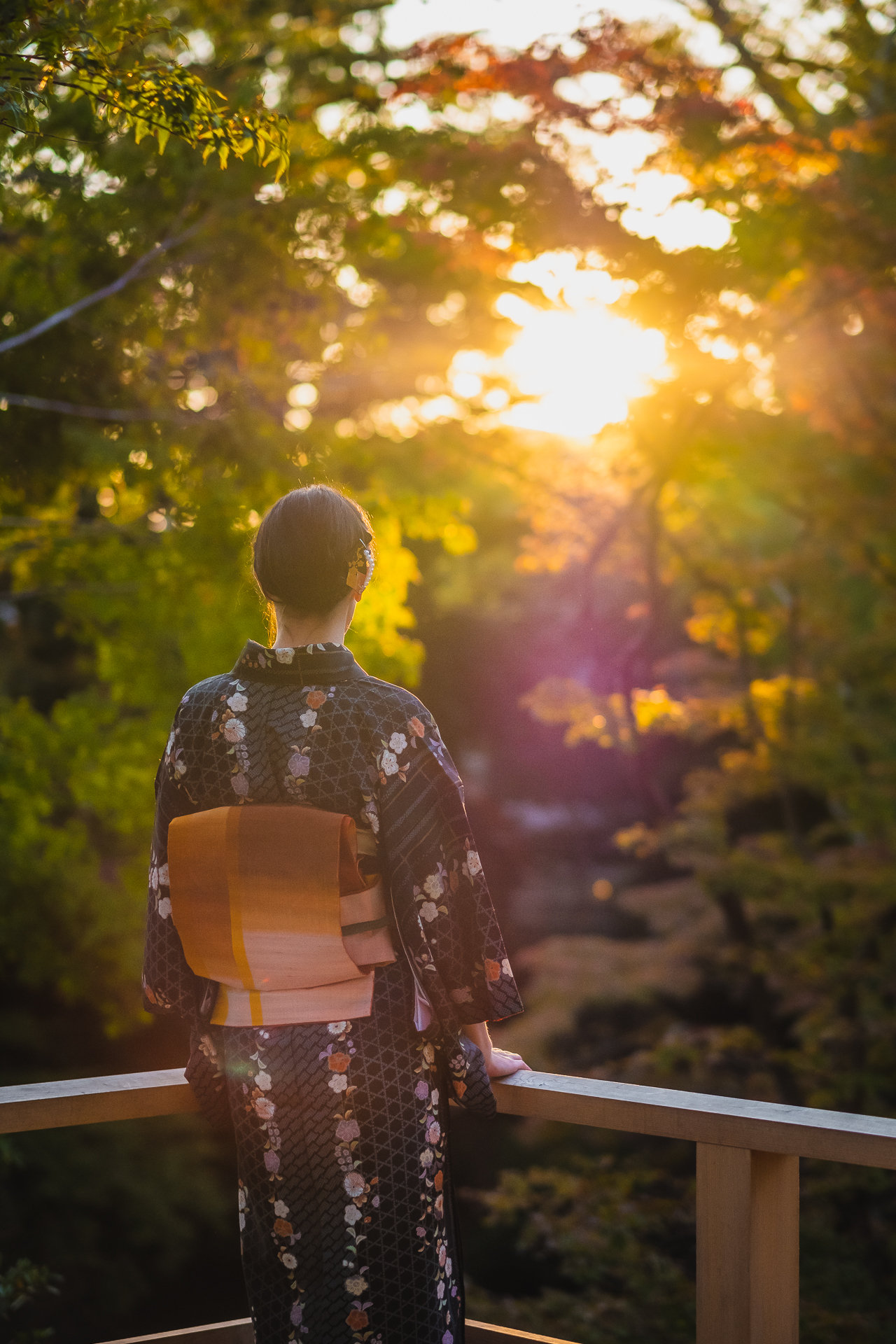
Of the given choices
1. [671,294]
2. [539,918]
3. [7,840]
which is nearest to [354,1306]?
[671,294]

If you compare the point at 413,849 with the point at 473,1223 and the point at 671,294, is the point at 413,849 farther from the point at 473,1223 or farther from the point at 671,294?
the point at 473,1223

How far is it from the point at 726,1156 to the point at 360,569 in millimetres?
959

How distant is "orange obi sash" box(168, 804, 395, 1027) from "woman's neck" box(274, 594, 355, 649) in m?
0.23

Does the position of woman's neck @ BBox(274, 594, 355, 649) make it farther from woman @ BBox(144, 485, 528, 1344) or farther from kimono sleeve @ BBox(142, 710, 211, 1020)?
kimono sleeve @ BBox(142, 710, 211, 1020)

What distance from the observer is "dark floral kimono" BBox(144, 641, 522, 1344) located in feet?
4.30

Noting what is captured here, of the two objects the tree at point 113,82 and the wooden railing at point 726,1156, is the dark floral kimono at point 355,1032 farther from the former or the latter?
the tree at point 113,82

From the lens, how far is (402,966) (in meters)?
1.34

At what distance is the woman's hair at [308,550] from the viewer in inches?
52.4

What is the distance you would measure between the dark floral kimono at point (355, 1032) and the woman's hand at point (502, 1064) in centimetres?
12

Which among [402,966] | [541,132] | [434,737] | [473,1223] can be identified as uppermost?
[541,132]

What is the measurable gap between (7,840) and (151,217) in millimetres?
3138

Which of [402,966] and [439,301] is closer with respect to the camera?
[402,966]

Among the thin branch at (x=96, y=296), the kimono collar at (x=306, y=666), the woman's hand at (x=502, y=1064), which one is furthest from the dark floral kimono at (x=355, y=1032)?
the thin branch at (x=96, y=296)

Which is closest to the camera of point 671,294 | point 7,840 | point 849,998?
point 671,294
